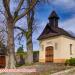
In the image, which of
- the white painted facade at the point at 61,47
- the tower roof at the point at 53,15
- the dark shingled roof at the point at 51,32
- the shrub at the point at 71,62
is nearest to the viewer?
the shrub at the point at 71,62

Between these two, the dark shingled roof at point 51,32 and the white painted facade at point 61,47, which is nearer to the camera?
the white painted facade at point 61,47

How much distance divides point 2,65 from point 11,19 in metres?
6.18

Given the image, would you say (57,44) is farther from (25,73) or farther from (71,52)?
(25,73)

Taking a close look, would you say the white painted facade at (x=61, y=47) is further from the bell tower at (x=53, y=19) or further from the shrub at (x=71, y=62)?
the shrub at (x=71, y=62)

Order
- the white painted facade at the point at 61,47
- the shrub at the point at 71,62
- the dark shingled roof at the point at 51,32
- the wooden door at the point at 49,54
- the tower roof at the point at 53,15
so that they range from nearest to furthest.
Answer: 1. the shrub at the point at 71,62
2. the white painted facade at the point at 61,47
3. the dark shingled roof at the point at 51,32
4. the wooden door at the point at 49,54
5. the tower roof at the point at 53,15

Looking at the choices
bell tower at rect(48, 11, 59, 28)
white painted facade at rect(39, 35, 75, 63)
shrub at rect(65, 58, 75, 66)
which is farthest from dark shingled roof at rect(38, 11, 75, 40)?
shrub at rect(65, 58, 75, 66)

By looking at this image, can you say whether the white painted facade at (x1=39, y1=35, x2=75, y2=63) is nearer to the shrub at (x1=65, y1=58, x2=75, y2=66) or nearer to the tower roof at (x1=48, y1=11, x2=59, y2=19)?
the shrub at (x1=65, y1=58, x2=75, y2=66)

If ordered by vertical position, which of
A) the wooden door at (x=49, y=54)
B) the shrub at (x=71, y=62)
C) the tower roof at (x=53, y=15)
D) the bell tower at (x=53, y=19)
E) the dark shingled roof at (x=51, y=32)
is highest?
the tower roof at (x=53, y=15)

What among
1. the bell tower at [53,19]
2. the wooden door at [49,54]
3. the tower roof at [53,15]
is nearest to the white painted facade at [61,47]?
the wooden door at [49,54]

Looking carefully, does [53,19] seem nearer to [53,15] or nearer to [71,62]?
[53,15]

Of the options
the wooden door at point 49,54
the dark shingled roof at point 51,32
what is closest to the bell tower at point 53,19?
the dark shingled roof at point 51,32

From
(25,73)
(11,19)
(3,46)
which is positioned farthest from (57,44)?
(25,73)

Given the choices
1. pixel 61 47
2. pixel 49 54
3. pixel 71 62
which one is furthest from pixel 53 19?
pixel 71 62

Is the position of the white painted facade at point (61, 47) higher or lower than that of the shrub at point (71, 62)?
higher
